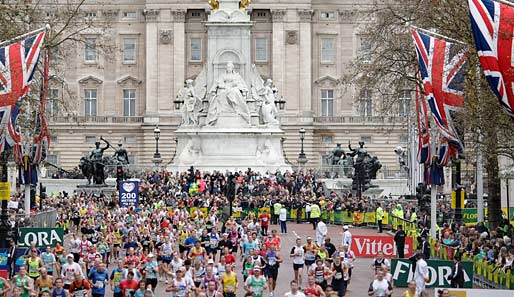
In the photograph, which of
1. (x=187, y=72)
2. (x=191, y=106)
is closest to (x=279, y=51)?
(x=187, y=72)

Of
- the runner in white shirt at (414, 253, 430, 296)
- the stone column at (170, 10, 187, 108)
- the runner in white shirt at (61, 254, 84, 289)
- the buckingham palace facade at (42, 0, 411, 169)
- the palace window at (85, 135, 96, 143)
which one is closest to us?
the runner in white shirt at (61, 254, 84, 289)

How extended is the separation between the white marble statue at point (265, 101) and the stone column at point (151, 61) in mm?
27965

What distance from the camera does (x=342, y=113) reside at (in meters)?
119

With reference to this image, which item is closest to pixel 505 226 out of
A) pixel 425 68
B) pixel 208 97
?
pixel 425 68

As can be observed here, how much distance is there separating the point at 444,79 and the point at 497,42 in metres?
8.67

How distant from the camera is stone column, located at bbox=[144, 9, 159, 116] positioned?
117m

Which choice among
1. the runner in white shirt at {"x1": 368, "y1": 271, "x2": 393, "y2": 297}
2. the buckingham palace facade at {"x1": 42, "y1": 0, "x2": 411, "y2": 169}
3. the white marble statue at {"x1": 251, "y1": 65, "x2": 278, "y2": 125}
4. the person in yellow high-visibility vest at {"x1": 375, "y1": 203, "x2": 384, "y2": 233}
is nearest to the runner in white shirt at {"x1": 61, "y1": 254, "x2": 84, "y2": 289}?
the runner in white shirt at {"x1": 368, "y1": 271, "x2": 393, "y2": 297}

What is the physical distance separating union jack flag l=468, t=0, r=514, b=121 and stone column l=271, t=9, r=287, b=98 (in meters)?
81.3

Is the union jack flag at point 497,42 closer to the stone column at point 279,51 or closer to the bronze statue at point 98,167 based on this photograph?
the bronze statue at point 98,167

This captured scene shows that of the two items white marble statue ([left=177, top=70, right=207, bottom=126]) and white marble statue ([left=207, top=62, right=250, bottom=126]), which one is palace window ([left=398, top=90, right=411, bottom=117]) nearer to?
white marble statue ([left=207, top=62, right=250, bottom=126])

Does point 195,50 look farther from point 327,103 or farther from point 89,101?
point 327,103

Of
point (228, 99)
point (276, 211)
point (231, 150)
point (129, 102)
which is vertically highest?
point (129, 102)

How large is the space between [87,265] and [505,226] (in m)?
15.6

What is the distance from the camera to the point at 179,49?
117312 millimetres
